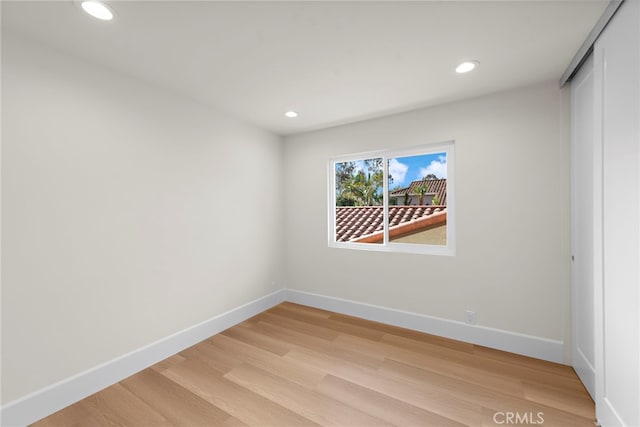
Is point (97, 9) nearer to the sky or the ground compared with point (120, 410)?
nearer to the sky

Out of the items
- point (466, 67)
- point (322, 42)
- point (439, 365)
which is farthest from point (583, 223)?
point (322, 42)

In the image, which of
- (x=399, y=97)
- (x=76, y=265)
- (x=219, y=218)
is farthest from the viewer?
(x=219, y=218)

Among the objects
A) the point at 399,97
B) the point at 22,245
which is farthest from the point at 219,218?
the point at 399,97

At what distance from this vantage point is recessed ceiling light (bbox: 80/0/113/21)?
4.37 ft

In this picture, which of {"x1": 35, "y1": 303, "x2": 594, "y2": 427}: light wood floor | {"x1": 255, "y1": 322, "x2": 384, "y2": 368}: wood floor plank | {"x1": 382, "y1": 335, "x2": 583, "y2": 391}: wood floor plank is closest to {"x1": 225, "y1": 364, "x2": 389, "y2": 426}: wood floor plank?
{"x1": 35, "y1": 303, "x2": 594, "y2": 427}: light wood floor

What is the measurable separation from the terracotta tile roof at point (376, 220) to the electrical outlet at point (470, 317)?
94 cm

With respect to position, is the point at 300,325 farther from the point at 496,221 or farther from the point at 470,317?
the point at 496,221

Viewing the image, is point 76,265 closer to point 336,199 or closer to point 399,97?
point 336,199

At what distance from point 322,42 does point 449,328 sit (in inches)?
110

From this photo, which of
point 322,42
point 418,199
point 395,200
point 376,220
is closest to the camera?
point 322,42

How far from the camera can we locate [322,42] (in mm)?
1640

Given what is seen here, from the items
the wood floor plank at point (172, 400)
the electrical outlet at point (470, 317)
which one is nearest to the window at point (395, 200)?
the electrical outlet at point (470, 317)

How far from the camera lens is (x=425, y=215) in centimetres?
285

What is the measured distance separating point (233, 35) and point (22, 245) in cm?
185
